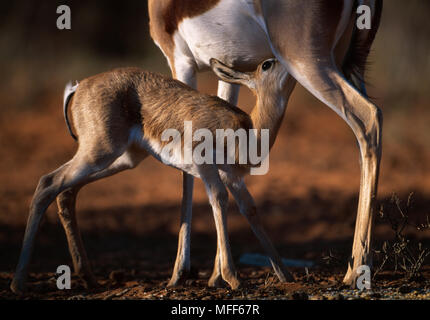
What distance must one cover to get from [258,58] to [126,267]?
2.84 m

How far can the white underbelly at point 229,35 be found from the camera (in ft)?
15.8

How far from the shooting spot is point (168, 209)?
8.85m

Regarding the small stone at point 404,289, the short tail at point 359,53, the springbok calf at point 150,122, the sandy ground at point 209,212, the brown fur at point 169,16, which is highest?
the brown fur at point 169,16

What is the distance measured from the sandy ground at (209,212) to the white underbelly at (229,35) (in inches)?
72.0

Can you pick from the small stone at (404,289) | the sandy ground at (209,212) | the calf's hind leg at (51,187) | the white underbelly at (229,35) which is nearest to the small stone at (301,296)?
the sandy ground at (209,212)

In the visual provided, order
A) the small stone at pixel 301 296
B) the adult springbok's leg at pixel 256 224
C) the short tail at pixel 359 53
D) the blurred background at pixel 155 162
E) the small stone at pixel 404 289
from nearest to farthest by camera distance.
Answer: the small stone at pixel 301 296, the small stone at pixel 404 289, the adult springbok's leg at pixel 256 224, the short tail at pixel 359 53, the blurred background at pixel 155 162

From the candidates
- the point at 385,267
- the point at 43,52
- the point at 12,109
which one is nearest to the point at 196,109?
the point at 385,267

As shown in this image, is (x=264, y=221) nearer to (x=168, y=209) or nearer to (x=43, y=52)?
(x=168, y=209)

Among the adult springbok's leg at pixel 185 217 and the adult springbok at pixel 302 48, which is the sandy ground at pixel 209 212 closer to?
the adult springbok's leg at pixel 185 217

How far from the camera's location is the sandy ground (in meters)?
4.99

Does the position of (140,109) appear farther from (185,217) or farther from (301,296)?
(301,296)

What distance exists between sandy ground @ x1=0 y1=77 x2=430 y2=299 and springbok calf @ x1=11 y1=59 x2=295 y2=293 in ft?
2.26

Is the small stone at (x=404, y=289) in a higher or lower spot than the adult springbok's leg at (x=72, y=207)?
lower

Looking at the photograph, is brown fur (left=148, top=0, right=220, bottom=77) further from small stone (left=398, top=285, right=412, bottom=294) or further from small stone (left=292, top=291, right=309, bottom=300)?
small stone (left=398, top=285, right=412, bottom=294)
